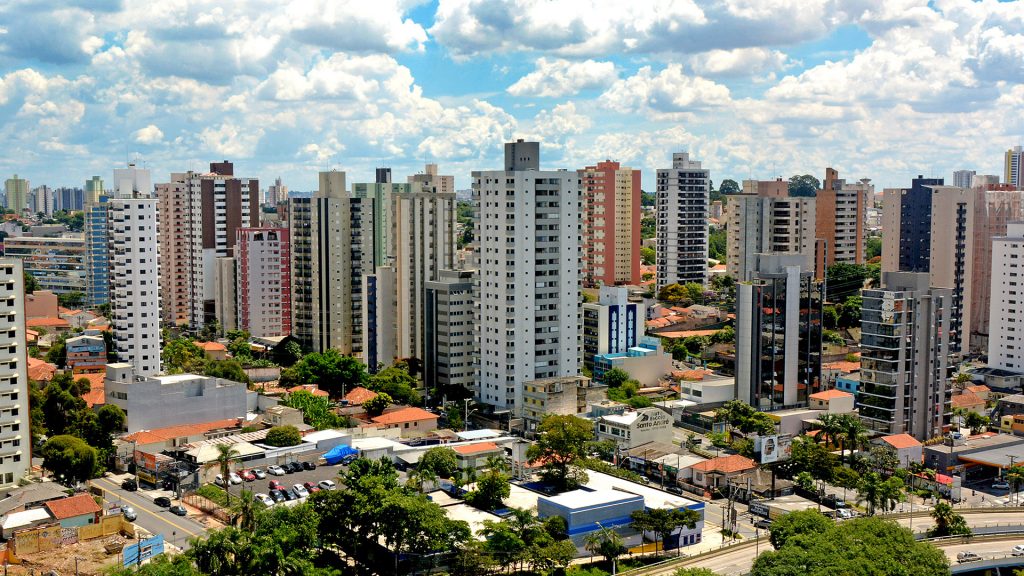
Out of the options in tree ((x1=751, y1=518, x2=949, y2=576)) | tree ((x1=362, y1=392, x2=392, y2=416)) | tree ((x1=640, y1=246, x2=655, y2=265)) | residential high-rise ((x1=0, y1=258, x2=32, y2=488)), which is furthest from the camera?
tree ((x1=640, y1=246, x2=655, y2=265))

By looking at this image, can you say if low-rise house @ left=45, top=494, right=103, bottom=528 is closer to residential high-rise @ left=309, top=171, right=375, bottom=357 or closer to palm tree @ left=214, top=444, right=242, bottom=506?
palm tree @ left=214, top=444, right=242, bottom=506

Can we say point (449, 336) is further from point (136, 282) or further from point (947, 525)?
point (947, 525)

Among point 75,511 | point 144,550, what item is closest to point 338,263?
point 75,511

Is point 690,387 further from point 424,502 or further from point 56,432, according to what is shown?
point 56,432

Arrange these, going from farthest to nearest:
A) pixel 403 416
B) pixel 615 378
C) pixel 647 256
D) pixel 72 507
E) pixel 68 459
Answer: pixel 647 256 < pixel 615 378 < pixel 403 416 < pixel 68 459 < pixel 72 507

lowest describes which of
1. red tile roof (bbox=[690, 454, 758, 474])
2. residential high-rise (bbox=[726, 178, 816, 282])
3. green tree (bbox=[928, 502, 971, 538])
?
green tree (bbox=[928, 502, 971, 538])

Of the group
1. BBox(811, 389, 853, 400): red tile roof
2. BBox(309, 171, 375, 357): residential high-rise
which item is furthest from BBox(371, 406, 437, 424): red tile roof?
BBox(811, 389, 853, 400): red tile roof

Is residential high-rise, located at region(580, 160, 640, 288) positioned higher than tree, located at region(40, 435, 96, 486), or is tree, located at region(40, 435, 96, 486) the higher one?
residential high-rise, located at region(580, 160, 640, 288)
